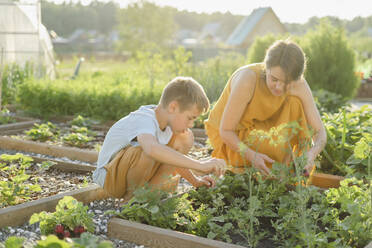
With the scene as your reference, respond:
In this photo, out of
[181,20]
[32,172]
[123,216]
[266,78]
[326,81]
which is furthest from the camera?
[181,20]

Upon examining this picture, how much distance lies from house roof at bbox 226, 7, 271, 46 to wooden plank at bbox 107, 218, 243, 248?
70.4 ft

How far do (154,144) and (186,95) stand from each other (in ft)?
1.11

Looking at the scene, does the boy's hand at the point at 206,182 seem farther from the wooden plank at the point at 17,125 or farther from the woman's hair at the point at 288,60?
the wooden plank at the point at 17,125

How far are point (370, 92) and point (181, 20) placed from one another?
8312 centimetres

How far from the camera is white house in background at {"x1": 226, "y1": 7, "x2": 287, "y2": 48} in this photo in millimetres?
23062

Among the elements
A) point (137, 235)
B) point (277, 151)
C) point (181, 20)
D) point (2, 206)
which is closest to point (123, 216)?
point (137, 235)

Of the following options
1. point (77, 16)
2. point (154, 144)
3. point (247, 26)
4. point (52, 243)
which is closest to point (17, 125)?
point (154, 144)

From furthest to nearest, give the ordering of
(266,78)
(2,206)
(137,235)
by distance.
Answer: (266,78) < (2,206) < (137,235)

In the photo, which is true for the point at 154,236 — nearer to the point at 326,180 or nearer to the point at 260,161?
the point at 260,161

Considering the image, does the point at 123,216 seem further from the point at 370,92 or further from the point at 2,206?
the point at 370,92

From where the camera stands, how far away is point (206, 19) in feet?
303

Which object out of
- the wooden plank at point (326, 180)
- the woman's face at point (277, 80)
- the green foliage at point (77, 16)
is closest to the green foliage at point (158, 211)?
the woman's face at point (277, 80)

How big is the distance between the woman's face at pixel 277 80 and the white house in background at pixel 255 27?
20840mm

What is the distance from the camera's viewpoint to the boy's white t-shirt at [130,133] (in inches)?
94.0
